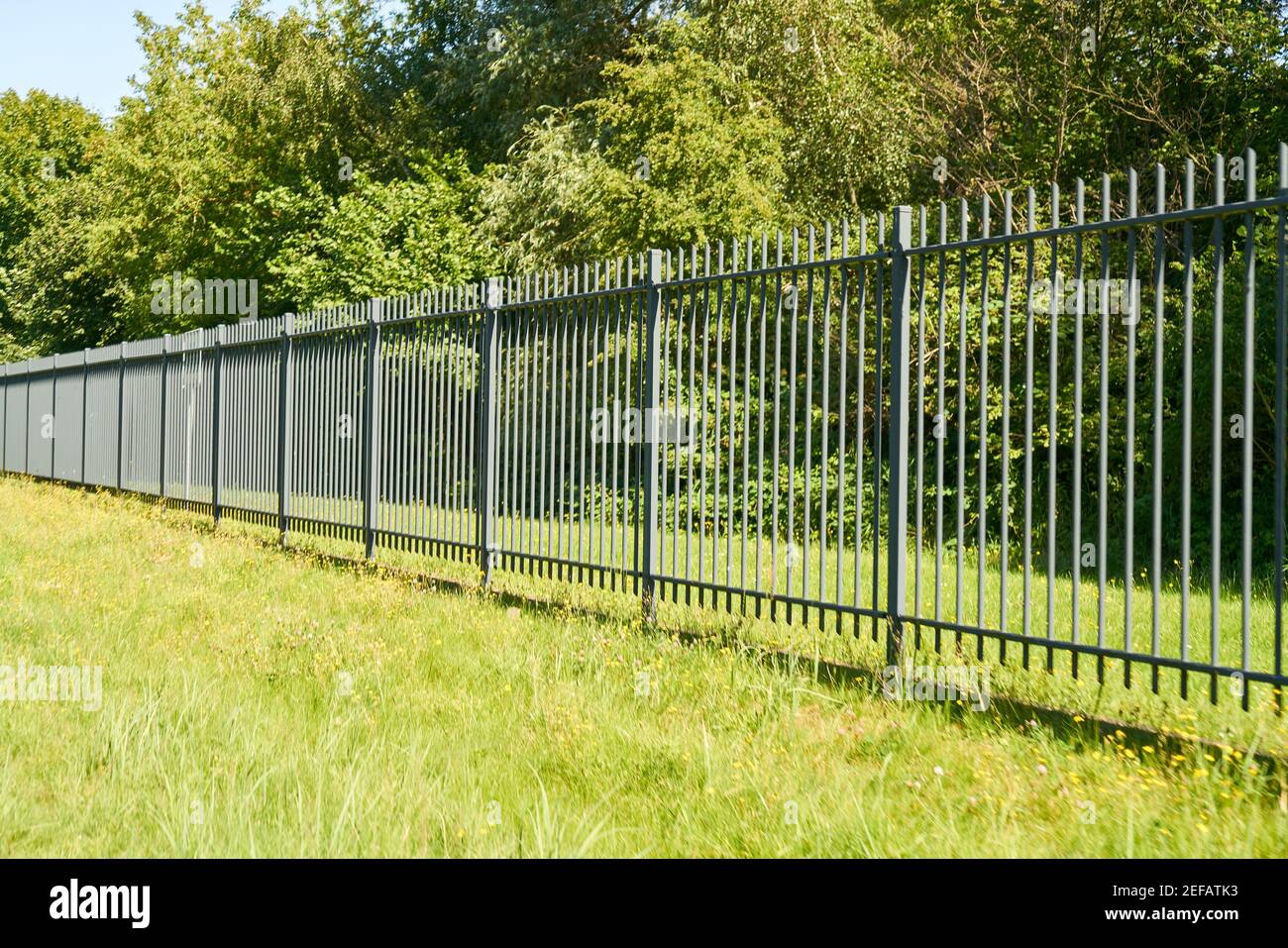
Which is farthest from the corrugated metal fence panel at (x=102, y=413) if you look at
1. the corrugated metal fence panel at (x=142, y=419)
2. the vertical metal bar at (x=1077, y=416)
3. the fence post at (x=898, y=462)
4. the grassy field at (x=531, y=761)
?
the vertical metal bar at (x=1077, y=416)

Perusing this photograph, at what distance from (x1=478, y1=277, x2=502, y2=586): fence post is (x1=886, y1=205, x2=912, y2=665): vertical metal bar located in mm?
4118

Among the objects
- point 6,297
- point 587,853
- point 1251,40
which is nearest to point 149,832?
point 587,853

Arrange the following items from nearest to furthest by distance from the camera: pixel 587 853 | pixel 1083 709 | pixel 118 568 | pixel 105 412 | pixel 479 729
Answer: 1. pixel 587 853
2. pixel 479 729
3. pixel 1083 709
4. pixel 118 568
5. pixel 105 412

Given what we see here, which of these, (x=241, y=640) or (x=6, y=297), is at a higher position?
(x=6, y=297)

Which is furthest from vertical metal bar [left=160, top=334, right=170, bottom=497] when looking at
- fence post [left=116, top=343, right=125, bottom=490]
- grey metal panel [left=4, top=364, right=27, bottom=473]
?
grey metal panel [left=4, top=364, right=27, bottom=473]

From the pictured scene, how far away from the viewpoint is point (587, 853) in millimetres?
4129

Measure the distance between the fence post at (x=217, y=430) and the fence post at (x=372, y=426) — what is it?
4.09 m

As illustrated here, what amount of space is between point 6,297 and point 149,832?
48.6 metres

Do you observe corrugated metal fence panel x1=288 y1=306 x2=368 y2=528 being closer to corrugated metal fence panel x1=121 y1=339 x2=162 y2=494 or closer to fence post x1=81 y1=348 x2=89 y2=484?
corrugated metal fence panel x1=121 y1=339 x2=162 y2=494

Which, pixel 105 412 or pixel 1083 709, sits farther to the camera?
pixel 105 412

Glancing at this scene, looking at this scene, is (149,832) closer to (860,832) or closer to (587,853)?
(587,853)

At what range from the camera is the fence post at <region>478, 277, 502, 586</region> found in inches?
385

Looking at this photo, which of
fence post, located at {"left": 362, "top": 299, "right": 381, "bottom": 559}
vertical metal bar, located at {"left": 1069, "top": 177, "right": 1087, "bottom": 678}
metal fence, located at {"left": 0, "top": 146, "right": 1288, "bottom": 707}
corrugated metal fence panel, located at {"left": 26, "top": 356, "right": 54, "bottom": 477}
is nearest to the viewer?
vertical metal bar, located at {"left": 1069, "top": 177, "right": 1087, "bottom": 678}

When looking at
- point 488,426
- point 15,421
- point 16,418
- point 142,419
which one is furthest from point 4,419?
point 488,426
